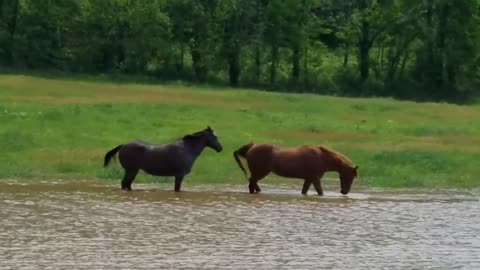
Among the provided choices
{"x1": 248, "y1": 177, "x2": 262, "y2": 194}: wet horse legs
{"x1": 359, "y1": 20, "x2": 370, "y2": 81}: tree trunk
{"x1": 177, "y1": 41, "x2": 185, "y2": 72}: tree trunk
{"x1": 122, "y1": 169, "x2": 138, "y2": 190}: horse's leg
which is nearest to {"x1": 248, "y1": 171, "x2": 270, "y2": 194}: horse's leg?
{"x1": 248, "y1": 177, "x2": 262, "y2": 194}: wet horse legs

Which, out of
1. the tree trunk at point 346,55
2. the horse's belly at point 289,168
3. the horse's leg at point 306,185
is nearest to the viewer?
the horse's leg at point 306,185

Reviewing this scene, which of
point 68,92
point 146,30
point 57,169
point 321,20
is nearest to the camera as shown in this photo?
point 57,169

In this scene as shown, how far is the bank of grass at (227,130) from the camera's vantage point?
25.5 m

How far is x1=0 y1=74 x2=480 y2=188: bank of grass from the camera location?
83.7 feet

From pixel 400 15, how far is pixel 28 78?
2802 cm

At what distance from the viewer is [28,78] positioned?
53875mm

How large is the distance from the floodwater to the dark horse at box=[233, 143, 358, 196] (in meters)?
0.53

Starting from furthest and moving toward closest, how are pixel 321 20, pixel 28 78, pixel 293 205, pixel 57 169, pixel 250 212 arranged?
pixel 321 20
pixel 28 78
pixel 57 169
pixel 293 205
pixel 250 212

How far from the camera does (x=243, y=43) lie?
70500 millimetres

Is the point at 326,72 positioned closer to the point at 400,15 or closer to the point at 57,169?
the point at 400,15

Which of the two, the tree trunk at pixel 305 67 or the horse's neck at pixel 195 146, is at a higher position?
the tree trunk at pixel 305 67

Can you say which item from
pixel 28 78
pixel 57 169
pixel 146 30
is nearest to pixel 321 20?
pixel 146 30

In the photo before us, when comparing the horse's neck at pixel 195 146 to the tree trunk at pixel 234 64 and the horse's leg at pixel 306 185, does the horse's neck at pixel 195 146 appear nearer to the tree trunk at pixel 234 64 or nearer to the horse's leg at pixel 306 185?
the horse's leg at pixel 306 185

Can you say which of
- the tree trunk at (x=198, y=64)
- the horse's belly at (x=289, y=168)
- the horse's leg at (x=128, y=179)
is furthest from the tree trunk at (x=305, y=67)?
the horse's leg at (x=128, y=179)
